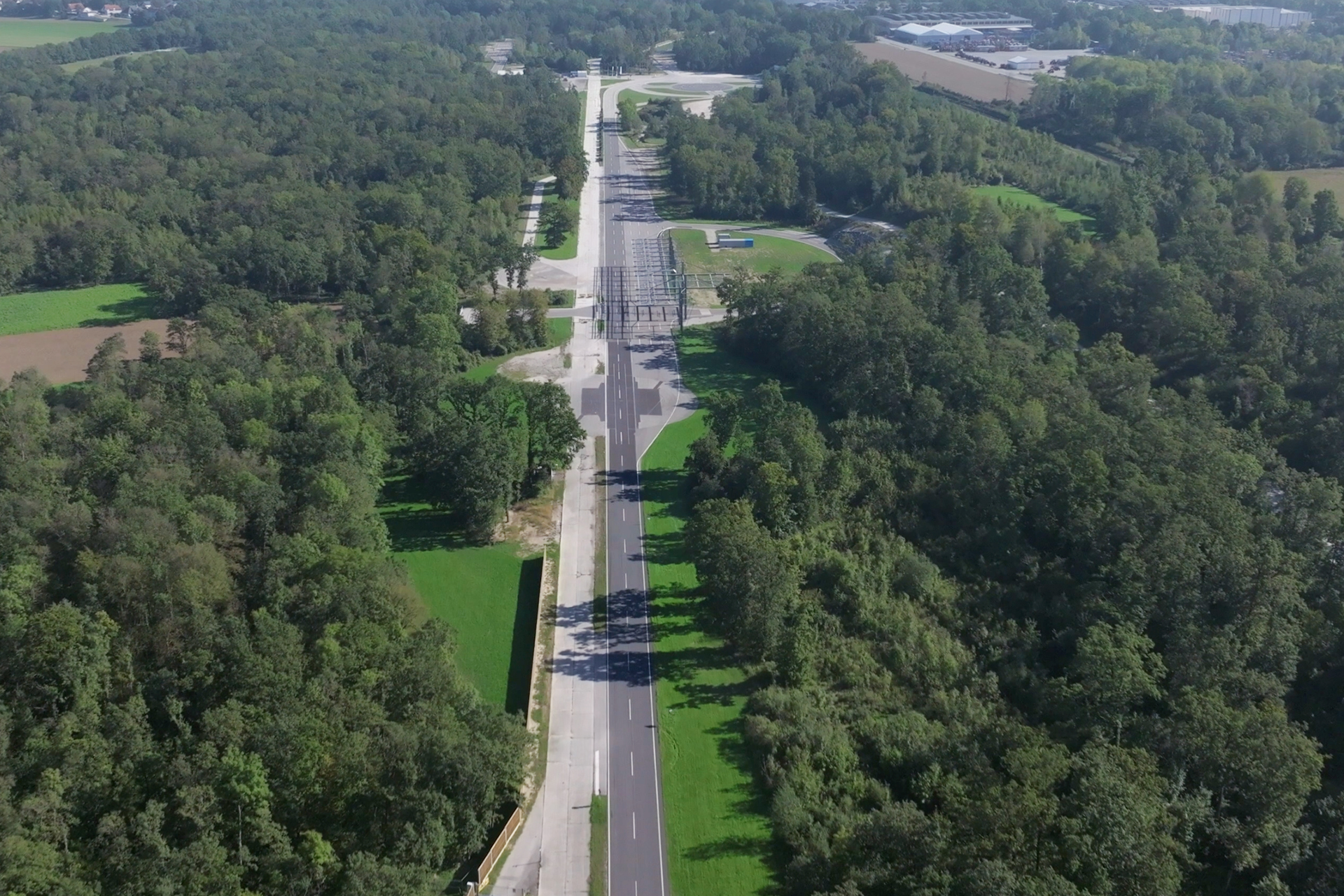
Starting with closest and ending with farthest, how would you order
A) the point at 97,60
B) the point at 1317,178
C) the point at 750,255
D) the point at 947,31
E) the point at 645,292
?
the point at 645,292 < the point at 750,255 < the point at 1317,178 < the point at 97,60 < the point at 947,31

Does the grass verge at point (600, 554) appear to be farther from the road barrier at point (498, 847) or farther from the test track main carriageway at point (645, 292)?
the test track main carriageway at point (645, 292)

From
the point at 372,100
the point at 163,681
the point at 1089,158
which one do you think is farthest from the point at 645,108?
the point at 163,681

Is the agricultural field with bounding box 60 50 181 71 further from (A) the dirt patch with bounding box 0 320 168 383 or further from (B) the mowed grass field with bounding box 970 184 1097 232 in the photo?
(B) the mowed grass field with bounding box 970 184 1097 232

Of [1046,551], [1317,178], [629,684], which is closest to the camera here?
[629,684]

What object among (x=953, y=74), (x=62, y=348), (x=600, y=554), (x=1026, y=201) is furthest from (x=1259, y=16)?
(x=62, y=348)

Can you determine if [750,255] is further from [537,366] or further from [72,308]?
[72,308]
